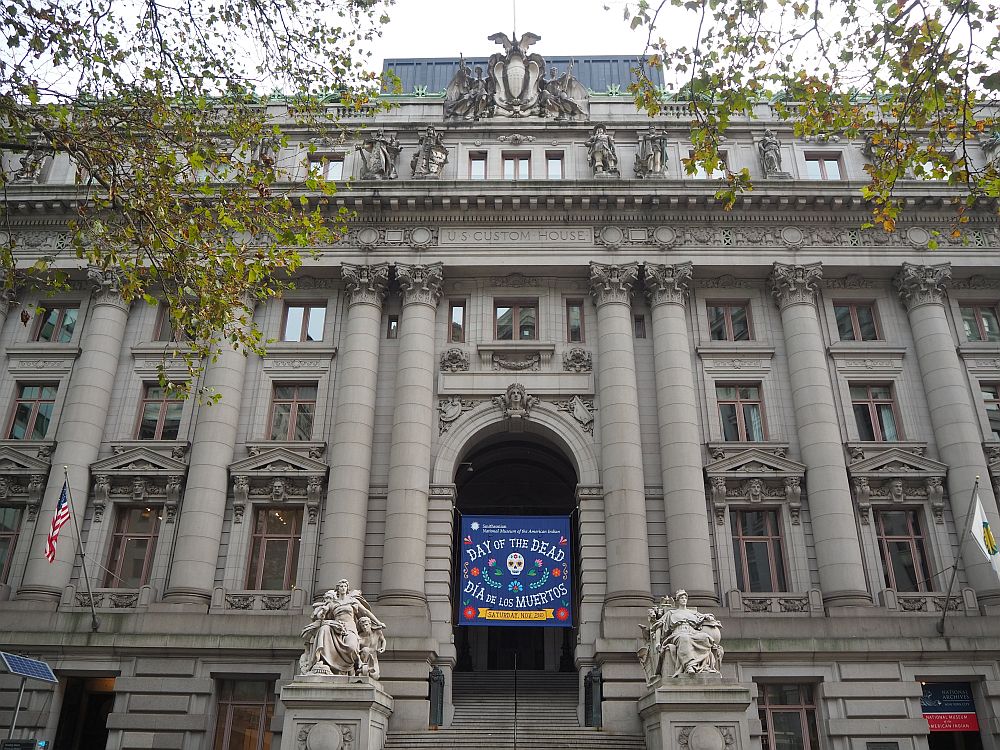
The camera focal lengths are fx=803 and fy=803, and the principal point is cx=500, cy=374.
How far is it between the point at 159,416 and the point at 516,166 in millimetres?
16947

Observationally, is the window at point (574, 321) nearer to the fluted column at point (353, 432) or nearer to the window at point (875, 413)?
the fluted column at point (353, 432)

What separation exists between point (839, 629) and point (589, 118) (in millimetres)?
21778

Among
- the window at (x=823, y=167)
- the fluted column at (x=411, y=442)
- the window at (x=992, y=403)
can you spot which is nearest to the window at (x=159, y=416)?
the fluted column at (x=411, y=442)

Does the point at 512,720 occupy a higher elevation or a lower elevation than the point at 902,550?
lower

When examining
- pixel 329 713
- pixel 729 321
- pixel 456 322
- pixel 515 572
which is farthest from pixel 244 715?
pixel 729 321

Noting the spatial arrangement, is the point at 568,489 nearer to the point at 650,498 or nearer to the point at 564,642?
the point at 564,642

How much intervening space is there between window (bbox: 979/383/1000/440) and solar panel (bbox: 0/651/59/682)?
30426mm

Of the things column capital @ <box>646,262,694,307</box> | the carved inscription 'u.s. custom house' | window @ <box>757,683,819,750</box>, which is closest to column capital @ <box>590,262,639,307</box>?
column capital @ <box>646,262,694,307</box>

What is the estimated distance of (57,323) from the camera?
31.1 metres

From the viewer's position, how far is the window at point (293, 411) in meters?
29.0

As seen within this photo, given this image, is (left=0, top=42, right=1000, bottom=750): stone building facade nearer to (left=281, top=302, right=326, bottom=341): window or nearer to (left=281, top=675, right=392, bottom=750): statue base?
(left=281, top=302, right=326, bottom=341): window

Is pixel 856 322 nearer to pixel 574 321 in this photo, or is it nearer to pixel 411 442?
pixel 574 321

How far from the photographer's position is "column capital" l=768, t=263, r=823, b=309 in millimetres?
29656

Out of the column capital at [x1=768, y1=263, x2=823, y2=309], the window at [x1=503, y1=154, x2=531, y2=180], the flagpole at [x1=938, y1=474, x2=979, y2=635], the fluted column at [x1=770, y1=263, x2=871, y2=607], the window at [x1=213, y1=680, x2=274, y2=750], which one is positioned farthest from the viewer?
the window at [x1=503, y1=154, x2=531, y2=180]
